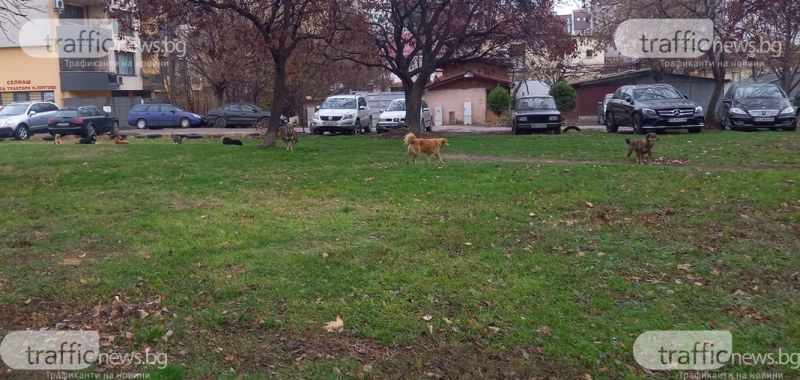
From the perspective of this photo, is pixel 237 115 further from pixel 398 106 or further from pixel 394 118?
pixel 394 118

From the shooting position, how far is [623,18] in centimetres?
2669

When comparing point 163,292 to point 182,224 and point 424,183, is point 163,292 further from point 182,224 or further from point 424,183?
point 424,183

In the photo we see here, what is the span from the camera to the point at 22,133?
27.6m

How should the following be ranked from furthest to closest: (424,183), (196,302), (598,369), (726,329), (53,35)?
(53,35)
(424,183)
(196,302)
(726,329)
(598,369)

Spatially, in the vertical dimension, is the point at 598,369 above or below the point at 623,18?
below

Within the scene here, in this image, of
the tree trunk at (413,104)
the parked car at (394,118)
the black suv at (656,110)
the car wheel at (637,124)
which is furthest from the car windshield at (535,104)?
the parked car at (394,118)

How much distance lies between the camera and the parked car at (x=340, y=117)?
26266 millimetres

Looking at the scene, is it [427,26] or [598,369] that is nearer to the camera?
[598,369]

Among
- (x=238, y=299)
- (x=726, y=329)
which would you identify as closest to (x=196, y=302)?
(x=238, y=299)

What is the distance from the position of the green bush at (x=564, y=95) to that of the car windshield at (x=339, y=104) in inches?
643

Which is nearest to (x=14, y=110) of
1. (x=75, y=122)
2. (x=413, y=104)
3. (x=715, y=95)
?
(x=75, y=122)

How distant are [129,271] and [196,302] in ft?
3.58

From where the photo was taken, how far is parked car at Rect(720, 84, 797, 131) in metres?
20.4

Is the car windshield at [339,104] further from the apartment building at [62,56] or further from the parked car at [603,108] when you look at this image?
the apartment building at [62,56]
